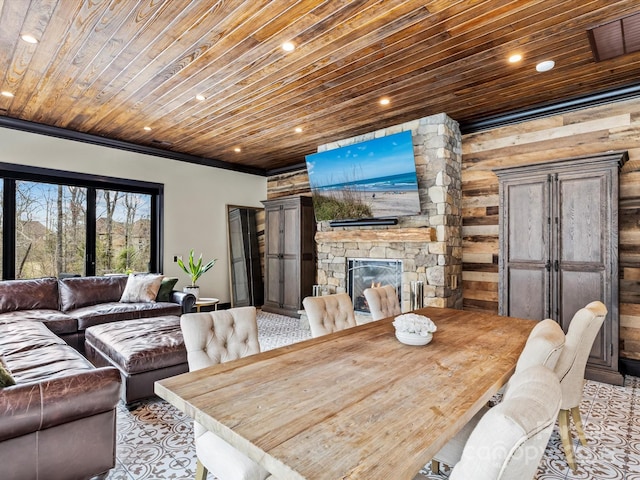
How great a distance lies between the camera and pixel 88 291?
14.4 feet

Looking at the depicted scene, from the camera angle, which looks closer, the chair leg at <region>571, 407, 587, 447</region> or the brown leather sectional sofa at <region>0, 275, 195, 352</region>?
the chair leg at <region>571, 407, 587, 447</region>

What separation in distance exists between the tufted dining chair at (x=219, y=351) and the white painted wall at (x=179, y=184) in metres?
4.39

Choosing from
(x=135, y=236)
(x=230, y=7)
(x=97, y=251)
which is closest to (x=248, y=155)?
(x=135, y=236)

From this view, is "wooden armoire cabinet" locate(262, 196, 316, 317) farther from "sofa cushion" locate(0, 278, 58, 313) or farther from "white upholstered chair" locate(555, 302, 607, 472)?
"white upholstered chair" locate(555, 302, 607, 472)

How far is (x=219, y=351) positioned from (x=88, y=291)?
3463 millimetres

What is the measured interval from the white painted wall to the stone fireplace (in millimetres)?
3087

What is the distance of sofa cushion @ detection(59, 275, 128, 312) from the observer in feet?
14.0

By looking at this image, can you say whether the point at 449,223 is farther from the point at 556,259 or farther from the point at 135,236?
the point at 135,236

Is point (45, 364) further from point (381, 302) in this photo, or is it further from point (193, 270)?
point (193, 270)

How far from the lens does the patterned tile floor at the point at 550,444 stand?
1980 millimetres

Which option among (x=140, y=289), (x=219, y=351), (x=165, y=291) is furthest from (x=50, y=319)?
(x=219, y=351)

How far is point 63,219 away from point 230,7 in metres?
4.25

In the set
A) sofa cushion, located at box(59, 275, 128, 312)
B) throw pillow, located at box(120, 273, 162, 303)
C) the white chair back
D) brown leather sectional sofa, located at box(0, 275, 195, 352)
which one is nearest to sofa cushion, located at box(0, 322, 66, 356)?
brown leather sectional sofa, located at box(0, 275, 195, 352)

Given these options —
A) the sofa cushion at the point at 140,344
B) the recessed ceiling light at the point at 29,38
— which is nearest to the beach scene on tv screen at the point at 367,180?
the sofa cushion at the point at 140,344
